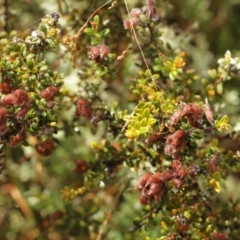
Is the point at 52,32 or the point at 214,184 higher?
the point at 52,32

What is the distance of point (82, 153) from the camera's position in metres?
1.92

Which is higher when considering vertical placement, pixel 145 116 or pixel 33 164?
pixel 33 164

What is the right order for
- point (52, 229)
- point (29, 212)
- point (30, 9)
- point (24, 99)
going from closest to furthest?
1. point (24, 99)
2. point (52, 229)
3. point (29, 212)
4. point (30, 9)

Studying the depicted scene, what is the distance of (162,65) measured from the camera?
1.41 metres

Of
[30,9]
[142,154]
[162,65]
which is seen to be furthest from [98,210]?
[30,9]

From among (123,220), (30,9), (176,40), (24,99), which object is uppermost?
(30,9)

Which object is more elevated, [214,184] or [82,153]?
[82,153]

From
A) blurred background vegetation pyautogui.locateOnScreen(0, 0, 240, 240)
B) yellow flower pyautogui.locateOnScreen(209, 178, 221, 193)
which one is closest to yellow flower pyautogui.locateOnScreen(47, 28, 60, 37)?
blurred background vegetation pyautogui.locateOnScreen(0, 0, 240, 240)

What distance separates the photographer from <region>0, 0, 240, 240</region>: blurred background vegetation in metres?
1.63

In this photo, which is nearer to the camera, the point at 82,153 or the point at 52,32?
the point at 52,32

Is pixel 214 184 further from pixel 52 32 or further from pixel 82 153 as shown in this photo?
pixel 82 153

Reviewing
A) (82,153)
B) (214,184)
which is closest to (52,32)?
(214,184)

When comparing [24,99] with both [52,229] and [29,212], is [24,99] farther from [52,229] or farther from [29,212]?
[29,212]

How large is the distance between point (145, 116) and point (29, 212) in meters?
0.82
